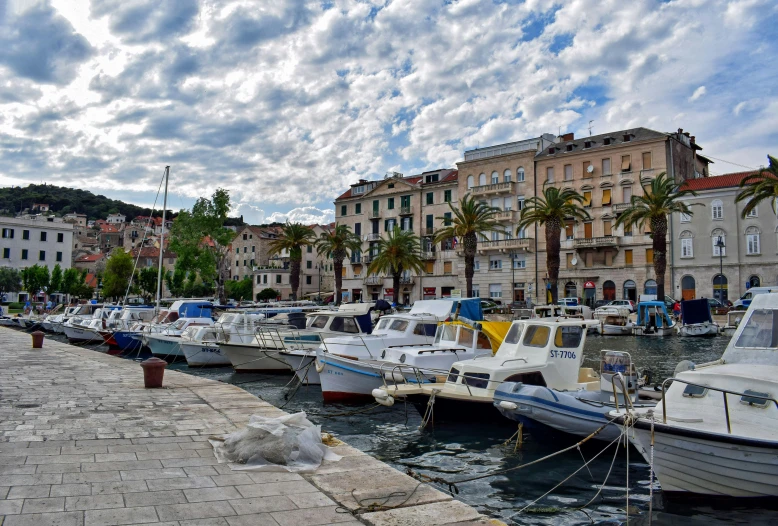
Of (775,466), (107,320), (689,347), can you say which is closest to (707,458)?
(775,466)

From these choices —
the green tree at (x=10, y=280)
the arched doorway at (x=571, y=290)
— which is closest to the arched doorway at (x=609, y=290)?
the arched doorway at (x=571, y=290)

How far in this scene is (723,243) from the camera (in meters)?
54.0

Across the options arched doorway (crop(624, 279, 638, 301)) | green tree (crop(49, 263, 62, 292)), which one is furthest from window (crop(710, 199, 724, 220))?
green tree (crop(49, 263, 62, 292))

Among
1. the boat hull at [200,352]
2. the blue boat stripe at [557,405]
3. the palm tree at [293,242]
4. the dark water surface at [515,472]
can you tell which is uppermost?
the palm tree at [293,242]

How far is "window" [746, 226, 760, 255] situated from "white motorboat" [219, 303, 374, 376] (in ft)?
146

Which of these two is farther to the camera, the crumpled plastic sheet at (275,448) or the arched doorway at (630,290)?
the arched doorway at (630,290)

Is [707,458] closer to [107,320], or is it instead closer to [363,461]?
[363,461]

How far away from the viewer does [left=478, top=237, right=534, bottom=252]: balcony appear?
2542 inches

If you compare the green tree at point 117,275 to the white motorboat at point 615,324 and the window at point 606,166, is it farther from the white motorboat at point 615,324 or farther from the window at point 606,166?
the window at point 606,166

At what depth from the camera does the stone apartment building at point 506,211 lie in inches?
2571

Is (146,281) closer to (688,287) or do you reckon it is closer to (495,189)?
(495,189)

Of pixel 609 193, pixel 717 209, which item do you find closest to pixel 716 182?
pixel 717 209

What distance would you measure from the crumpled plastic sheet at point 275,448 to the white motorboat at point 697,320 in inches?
1558

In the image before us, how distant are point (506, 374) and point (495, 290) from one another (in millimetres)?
54830
